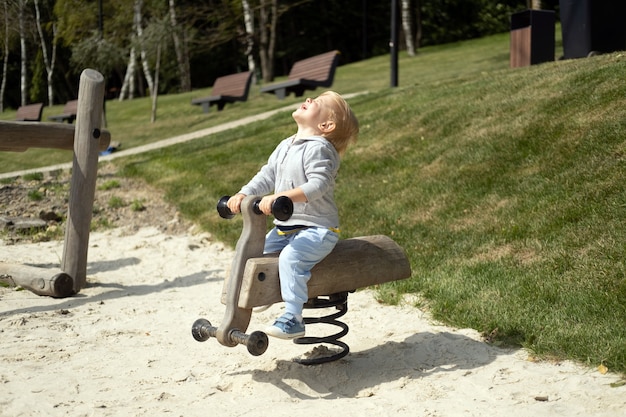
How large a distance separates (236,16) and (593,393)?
99.7 ft

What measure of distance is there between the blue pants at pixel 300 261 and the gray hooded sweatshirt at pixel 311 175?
9cm

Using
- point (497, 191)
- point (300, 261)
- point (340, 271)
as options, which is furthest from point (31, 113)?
point (300, 261)

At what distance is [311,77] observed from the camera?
54.4 feet

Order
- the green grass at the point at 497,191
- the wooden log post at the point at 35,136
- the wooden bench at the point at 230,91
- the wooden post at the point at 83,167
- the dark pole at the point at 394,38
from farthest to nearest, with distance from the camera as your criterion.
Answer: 1. the wooden bench at the point at 230,91
2. the dark pole at the point at 394,38
3. the wooden post at the point at 83,167
4. the wooden log post at the point at 35,136
5. the green grass at the point at 497,191

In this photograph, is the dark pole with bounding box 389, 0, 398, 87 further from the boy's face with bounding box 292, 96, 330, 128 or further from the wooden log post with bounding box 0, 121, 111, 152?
the boy's face with bounding box 292, 96, 330, 128

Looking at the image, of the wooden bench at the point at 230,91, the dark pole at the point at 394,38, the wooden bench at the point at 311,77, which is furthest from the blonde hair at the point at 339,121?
the wooden bench at the point at 230,91

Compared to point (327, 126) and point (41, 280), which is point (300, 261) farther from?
point (41, 280)

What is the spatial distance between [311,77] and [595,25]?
584 centimetres

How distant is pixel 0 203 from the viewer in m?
10.9

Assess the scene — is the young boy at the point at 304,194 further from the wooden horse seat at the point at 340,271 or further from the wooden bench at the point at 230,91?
the wooden bench at the point at 230,91

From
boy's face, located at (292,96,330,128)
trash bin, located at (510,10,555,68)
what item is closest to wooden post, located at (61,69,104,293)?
boy's face, located at (292,96,330,128)

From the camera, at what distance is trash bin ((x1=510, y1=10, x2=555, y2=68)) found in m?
13.5

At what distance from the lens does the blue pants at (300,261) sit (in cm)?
438

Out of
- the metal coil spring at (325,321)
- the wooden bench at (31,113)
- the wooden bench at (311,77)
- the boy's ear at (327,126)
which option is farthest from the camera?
the wooden bench at (31,113)
